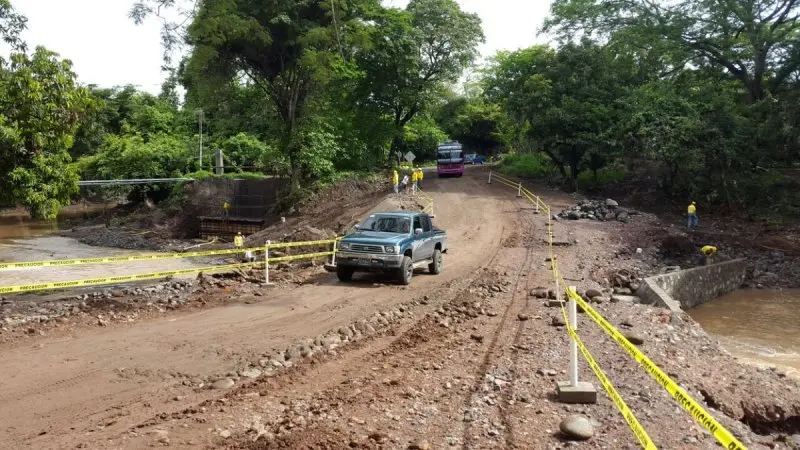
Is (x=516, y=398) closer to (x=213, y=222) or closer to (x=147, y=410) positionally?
(x=147, y=410)

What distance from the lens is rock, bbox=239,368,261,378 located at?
723cm

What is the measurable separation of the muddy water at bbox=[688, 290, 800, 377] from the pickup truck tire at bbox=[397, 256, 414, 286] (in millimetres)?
8237

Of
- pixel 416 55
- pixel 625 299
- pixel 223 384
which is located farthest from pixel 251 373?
pixel 416 55

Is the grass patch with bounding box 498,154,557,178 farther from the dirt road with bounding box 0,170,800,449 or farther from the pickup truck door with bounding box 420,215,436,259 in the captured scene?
the dirt road with bounding box 0,170,800,449

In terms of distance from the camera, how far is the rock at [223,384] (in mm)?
6828

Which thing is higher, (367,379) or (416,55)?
(416,55)

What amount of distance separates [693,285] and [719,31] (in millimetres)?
23916

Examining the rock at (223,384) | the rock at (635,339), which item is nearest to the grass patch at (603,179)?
the rock at (635,339)

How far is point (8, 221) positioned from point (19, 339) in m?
57.5

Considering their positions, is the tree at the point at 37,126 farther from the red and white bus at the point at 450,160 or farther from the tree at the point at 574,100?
the red and white bus at the point at 450,160

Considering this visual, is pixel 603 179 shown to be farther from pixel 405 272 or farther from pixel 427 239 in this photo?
pixel 405 272

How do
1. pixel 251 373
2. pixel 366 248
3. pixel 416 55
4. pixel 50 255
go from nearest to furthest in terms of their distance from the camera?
pixel 251 373 < pixel 366 248 < pixel 50 255 < pixel 416 55

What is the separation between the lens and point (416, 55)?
42.0 m

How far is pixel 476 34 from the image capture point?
4738 cm
